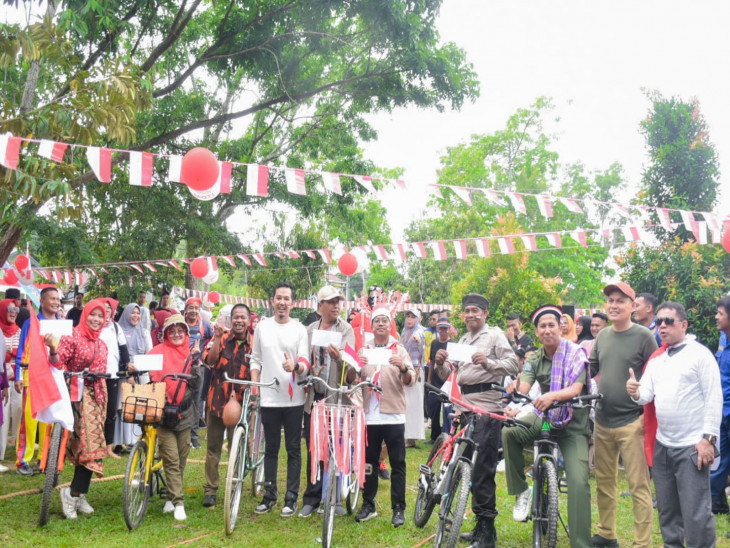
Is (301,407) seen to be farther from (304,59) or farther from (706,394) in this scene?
(304,59)

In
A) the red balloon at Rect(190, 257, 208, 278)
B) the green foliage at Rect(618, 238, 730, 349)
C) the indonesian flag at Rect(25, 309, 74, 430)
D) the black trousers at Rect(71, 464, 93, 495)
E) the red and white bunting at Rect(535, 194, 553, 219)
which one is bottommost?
the black trousers at Rect(71, 464, 93, 495)

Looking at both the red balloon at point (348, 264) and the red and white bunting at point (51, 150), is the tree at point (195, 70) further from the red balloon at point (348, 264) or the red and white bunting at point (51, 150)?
the red balloon at point (348, 264)

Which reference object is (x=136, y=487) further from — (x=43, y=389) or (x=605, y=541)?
(x=605, y=541)

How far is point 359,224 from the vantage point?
17.3m

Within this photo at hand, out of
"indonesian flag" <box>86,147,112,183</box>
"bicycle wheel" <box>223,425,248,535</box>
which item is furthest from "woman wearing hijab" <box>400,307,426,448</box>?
"indonesian flag" <box>86,147,112,183</box>

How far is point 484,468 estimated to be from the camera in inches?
198

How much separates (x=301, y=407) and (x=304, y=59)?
8122mm

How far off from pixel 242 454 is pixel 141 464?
88 centimetres

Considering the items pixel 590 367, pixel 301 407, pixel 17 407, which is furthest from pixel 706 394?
pixel 17 407

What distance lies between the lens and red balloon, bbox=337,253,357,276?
11.9 metres

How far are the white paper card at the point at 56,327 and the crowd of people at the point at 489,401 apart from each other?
78 millimetres

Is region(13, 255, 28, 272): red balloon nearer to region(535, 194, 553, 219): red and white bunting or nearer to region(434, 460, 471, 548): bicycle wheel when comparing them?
region(535, 194, 553, 219): red and white bunting

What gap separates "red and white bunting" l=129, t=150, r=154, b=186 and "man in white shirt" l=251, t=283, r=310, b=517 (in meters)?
2.10

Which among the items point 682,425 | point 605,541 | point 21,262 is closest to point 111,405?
point 605,541
